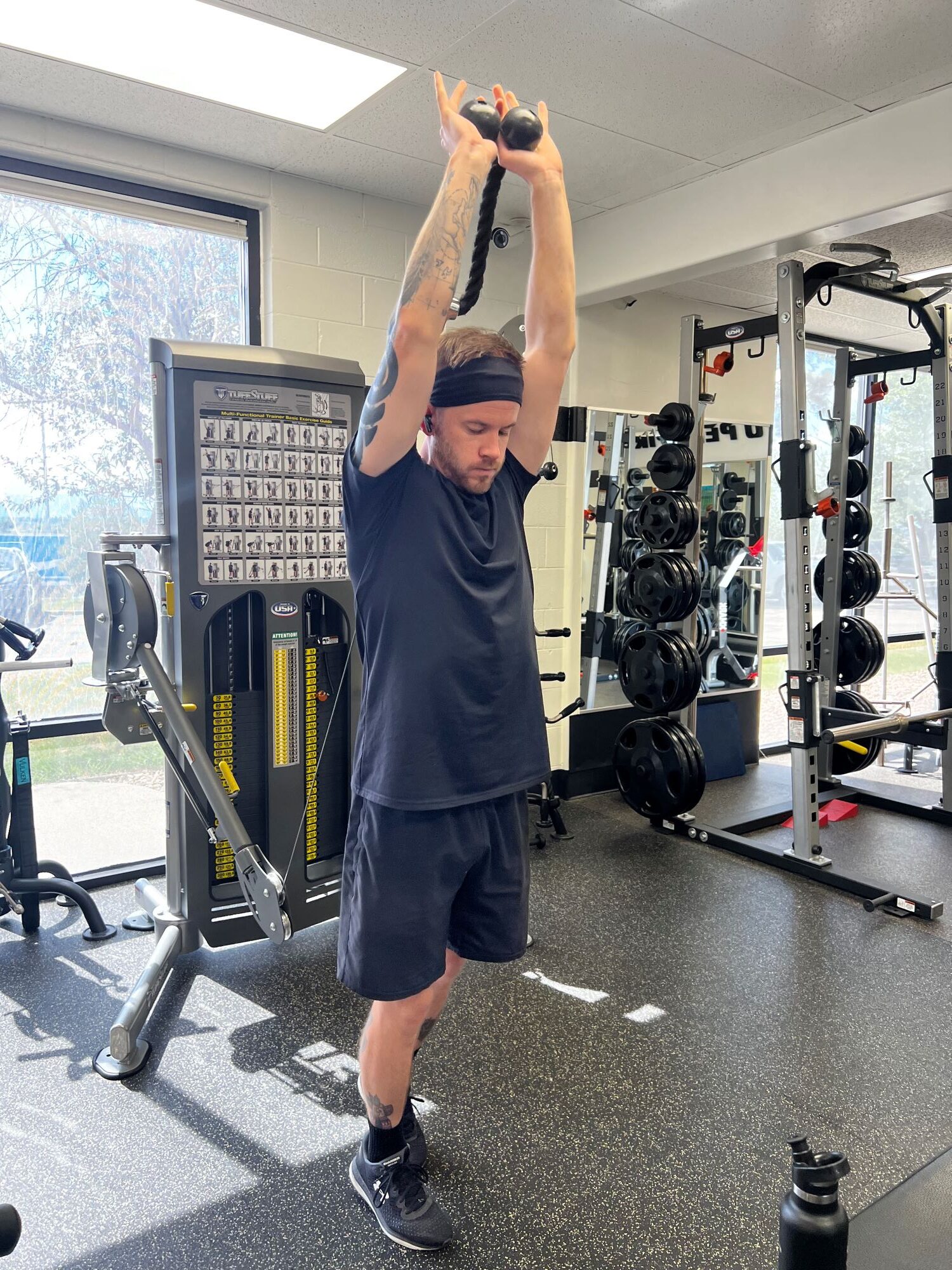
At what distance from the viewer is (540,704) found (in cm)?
167

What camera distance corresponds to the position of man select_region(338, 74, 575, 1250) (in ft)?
4.95

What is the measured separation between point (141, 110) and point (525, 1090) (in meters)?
3.16

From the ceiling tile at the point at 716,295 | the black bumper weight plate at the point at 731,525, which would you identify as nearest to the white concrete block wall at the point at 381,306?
the ceiling tile at the point at 716,295

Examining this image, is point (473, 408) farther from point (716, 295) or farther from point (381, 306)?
point (716, 295)

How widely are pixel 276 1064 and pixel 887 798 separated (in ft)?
11.4

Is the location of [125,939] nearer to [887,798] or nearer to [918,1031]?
[918,1031]

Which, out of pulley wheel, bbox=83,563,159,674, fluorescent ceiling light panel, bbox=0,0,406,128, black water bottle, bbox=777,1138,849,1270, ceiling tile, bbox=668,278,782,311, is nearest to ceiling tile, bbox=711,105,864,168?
ceiling tile, bbox=668,278,782,311

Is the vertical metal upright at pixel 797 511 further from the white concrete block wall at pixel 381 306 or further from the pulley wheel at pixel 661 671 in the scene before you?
the white concrete block wall at pixel 381 306

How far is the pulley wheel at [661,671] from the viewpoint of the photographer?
381 cm

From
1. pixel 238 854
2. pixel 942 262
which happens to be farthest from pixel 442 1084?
pixel 942 262

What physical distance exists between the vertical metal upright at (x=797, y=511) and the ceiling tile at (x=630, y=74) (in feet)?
1.88

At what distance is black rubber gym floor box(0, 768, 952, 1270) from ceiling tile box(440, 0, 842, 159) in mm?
2685

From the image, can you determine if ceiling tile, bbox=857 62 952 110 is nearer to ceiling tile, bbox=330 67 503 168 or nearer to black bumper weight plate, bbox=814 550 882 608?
ceiling tile, bbox=330 67 503 168

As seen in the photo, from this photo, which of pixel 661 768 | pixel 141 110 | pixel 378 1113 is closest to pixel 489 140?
pixel 378 1113
